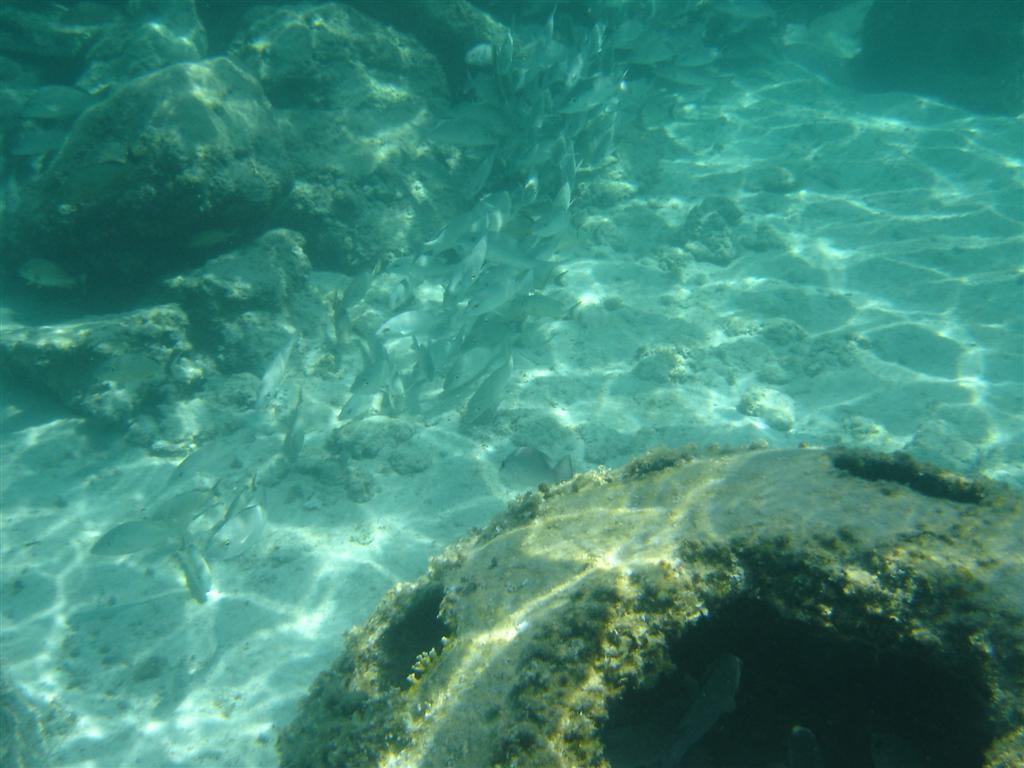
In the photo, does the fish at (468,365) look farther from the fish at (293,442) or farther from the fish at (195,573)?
the fish at (195,573)

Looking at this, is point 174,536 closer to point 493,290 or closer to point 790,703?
point 493,290

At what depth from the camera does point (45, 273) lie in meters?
5.88

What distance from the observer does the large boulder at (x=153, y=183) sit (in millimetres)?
5773

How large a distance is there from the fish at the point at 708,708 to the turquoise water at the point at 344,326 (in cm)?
184

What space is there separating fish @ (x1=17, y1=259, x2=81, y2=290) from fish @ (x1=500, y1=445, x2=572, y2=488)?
5.39m

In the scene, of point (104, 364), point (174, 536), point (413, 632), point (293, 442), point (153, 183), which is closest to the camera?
point (413, 632)

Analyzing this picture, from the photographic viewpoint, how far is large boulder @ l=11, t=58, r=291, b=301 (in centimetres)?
577

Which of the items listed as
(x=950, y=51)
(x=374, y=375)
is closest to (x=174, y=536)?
(x=374, y=375)

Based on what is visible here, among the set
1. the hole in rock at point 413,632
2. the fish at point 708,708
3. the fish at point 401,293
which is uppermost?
the fish at point 708,708

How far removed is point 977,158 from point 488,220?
396 inches

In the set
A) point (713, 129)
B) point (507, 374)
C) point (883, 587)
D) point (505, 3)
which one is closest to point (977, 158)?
point (713, 129)

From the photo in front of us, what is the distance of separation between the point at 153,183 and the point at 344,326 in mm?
2381

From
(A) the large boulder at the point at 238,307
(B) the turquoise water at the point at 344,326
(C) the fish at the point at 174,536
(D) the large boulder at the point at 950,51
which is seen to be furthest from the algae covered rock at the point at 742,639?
(D) the large boulder at the point at 950,51

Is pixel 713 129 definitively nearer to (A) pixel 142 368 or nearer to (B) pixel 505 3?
(B) pixel 505 3
